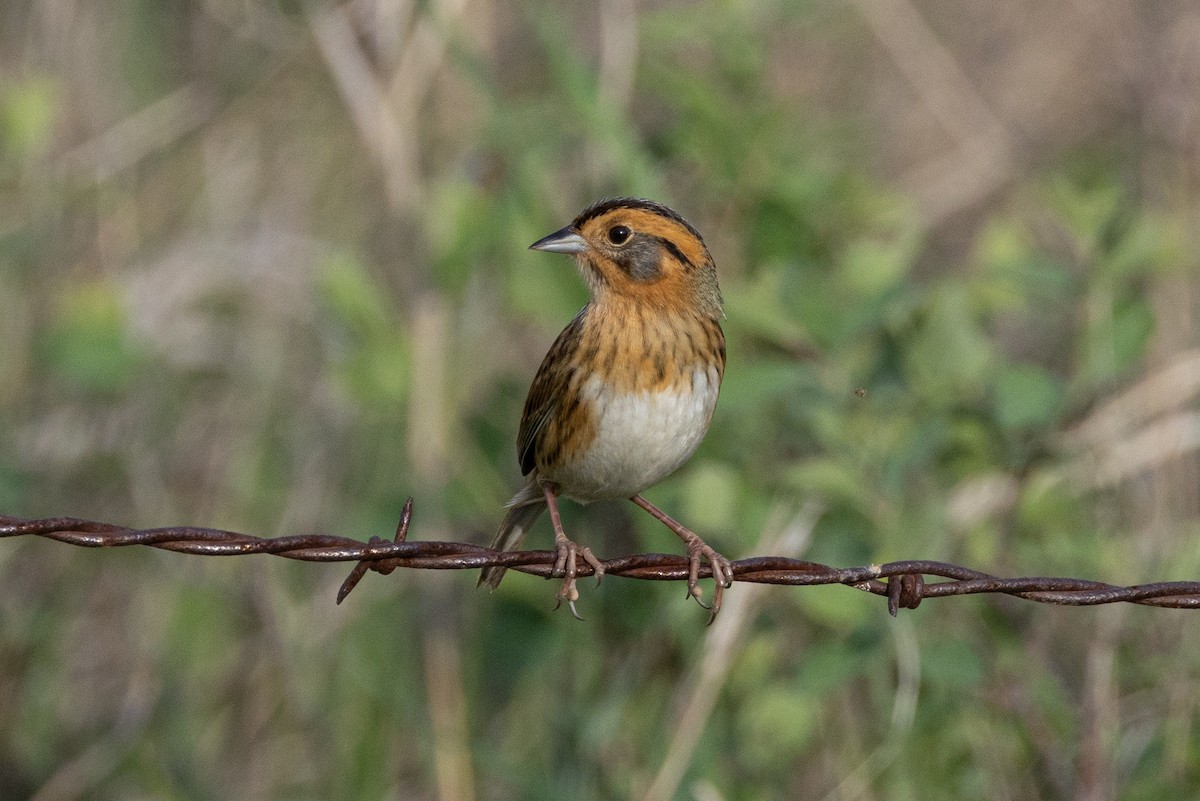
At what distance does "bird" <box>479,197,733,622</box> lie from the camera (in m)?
4.07

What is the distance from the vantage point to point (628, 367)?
4082 millimetres

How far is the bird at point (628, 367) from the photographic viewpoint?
4066 mm

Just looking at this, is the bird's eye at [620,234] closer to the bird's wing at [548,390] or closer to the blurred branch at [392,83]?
the bird's wing at [548,390]

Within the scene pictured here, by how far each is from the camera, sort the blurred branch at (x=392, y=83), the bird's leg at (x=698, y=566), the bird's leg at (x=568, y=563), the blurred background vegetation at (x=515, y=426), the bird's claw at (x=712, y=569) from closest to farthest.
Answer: the bird's leg at (x=698, y=566) < the bird's claw at (x=712, y=569) < the bird's leg at (x=568, y=563) < the blurred background vegetation at (x=515, y=426) < the blurred branch at (x=392, y=83)

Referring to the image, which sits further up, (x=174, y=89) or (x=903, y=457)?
(x=174, y=89)

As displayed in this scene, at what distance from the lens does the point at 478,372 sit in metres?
6.24

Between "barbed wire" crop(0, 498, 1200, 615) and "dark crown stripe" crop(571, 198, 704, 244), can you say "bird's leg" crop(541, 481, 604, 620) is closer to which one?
"barbed wire" crop(0, 498, 1200, 615)

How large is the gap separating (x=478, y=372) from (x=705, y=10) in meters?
1.57

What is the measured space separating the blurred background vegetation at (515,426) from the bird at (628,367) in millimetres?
601

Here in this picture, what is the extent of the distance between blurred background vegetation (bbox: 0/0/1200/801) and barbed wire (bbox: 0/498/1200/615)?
4.63 ft

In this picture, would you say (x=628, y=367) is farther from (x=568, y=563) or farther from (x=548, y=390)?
(x=568, y=563)

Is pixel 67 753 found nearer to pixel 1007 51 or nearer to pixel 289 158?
pixel 289 158

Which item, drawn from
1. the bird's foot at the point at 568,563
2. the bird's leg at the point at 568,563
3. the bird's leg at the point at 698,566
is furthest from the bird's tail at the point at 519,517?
the bird's foot at the point at 568,563

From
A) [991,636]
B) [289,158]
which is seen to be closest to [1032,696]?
[991,636]
